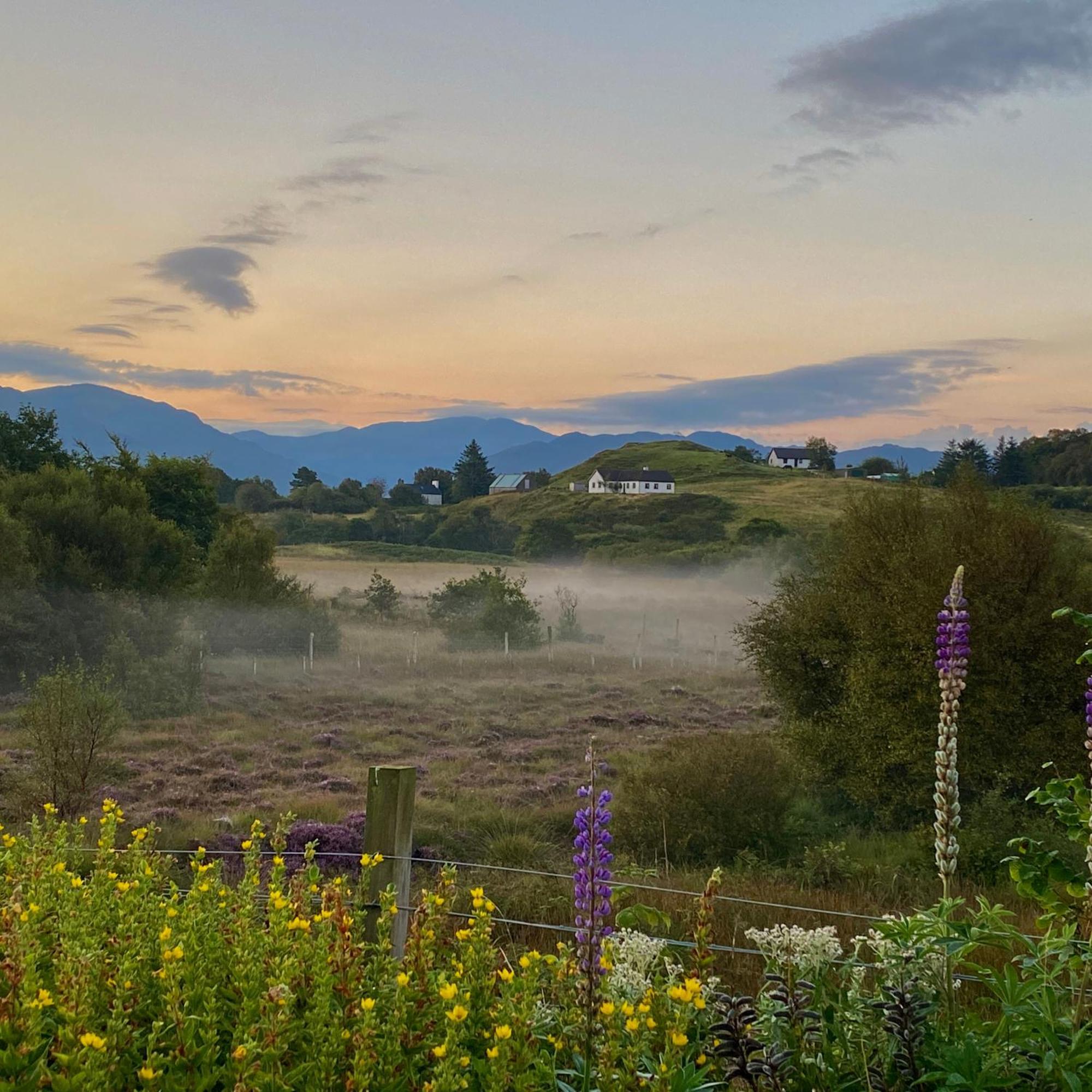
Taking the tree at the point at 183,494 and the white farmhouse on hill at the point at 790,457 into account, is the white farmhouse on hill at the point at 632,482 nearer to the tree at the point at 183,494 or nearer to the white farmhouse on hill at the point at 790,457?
the white farmhouse on hill at the point at 790,457

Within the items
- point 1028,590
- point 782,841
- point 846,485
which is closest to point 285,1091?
point 782,841

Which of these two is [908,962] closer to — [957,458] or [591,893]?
[591,893]

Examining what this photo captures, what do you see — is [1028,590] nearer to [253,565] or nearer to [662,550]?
[253,565]

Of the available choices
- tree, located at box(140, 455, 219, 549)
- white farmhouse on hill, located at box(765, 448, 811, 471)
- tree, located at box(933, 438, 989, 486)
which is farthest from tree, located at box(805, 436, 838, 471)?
tree, located at box(140, 455, 219, 549)

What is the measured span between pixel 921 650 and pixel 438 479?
2792 inches

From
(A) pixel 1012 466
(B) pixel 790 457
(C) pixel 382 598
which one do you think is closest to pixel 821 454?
(B) pixel 790 457

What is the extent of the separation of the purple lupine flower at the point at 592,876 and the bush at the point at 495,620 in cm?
3022

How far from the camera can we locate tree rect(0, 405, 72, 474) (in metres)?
29.8

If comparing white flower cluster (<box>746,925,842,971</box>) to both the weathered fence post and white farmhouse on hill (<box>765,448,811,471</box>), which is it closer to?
the weathered fence post

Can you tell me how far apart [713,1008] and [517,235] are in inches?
859

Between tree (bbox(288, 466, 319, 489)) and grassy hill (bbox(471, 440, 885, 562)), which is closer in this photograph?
grassy hill (bbox(471, 440, 885, 562))

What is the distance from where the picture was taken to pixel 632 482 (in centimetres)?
7919

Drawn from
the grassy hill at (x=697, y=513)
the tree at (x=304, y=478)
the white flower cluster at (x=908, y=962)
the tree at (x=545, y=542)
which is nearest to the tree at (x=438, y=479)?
the grassy hill at (x=697, y=513)

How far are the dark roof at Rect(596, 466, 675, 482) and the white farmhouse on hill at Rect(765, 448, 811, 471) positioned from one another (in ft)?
60.2
